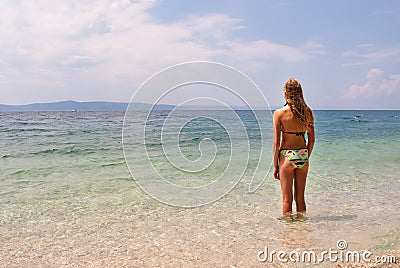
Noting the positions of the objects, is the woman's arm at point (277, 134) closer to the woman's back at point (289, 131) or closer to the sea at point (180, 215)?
the woman's back at point (289, 131)

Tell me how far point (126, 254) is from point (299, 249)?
2.38 meters

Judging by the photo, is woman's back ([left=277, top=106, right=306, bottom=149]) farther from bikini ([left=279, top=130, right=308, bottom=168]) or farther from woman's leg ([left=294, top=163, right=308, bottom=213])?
woman's leg ([left=294, top=163, right=308, bottom=213])

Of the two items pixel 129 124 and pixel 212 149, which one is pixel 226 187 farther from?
pixel 129 124

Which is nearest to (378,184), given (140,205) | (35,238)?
(140,205)

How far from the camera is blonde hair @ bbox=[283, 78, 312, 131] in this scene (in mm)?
5309

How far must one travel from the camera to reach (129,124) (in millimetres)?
35406
